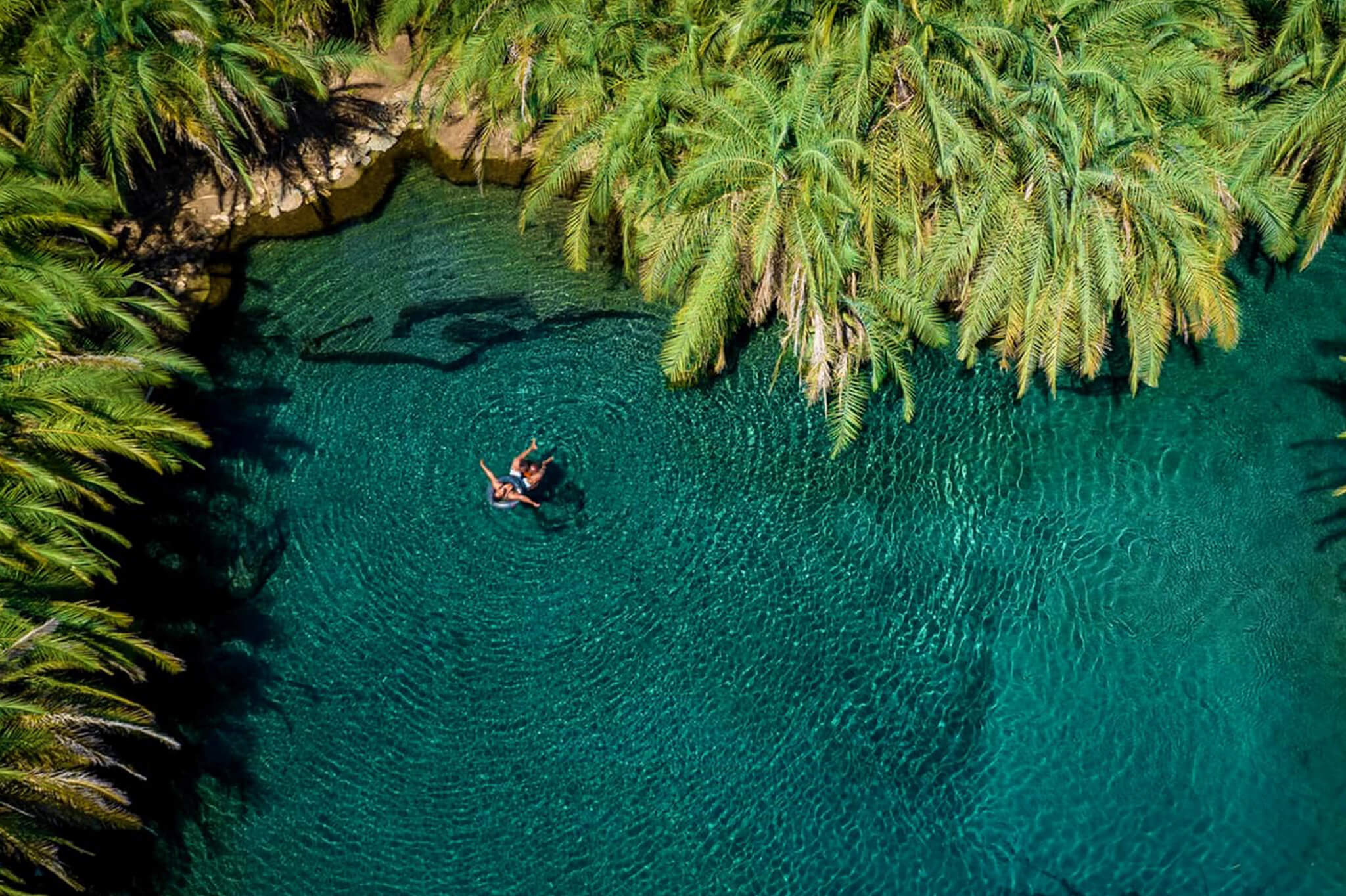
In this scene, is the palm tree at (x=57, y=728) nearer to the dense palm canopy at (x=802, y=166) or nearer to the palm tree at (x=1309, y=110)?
the dense palm canopy at (x=802, y=166)

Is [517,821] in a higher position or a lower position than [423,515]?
lower

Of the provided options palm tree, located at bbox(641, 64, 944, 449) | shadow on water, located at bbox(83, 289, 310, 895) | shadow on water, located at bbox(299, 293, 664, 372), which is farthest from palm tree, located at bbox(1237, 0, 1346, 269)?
shadow on water, located at bbox(83, 289, 310, 895)

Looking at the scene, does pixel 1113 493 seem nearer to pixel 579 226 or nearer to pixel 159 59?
pixel 579 226

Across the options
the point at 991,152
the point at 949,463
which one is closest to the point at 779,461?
the point at 949,463

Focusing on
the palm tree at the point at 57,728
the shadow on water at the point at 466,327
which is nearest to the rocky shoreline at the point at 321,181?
the shadow on water at the point at 466,327

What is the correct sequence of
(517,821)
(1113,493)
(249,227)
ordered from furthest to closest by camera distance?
1. (249,227)
2. (1113,493)
3. (517,821)

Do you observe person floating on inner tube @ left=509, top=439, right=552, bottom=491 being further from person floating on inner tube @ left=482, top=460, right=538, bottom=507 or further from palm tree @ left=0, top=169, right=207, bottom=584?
palm tree @ left=0, top=169, right=207, bottom=584
